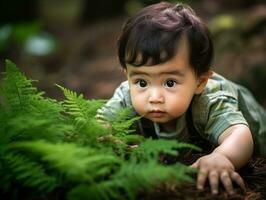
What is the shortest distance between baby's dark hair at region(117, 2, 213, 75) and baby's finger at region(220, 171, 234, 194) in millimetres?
943

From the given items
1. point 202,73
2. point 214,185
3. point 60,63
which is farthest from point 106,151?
point 60,63

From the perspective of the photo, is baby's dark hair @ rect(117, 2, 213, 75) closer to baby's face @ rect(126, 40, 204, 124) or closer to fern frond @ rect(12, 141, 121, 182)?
baby's face @ rect(126, 40, 204, 124)

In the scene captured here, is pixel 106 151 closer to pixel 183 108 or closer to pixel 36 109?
pixel 36 109

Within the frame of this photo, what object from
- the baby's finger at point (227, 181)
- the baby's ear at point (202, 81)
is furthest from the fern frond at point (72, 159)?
the baby's ear at point (202, 81)

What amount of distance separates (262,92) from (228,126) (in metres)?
4.21

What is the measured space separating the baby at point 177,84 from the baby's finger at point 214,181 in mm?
255

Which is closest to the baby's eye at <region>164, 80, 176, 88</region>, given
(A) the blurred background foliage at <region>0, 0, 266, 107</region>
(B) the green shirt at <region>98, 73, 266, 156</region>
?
(B) the green shirt at <region>98, 73, 266, 156</region>

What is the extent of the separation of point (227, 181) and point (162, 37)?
A: 45.4 inches

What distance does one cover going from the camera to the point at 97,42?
1258cm

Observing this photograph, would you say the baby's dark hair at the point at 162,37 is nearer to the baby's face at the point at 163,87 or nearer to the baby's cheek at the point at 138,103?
the baby's face at the point at 163,87

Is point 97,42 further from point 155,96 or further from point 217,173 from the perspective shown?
point 217,173

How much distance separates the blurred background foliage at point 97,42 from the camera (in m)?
9.12

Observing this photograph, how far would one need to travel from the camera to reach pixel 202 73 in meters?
3.80

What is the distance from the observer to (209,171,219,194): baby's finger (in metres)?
2.79
